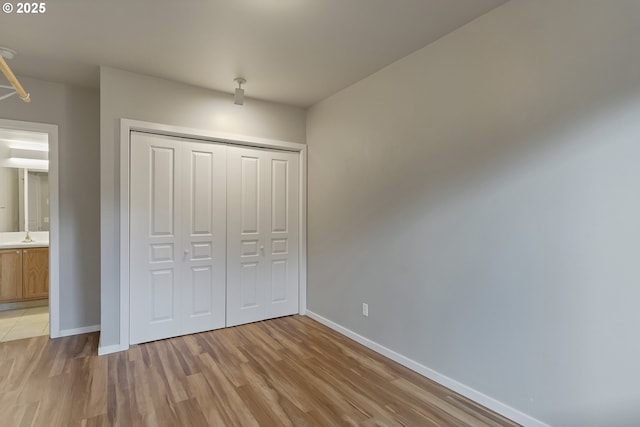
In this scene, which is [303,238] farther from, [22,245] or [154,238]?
[22,245]

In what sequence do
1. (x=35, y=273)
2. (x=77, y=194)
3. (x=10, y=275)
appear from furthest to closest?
(x=35, y=273)
(x=10, y=275)
(x=77, y=194)

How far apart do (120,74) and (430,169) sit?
2.97 m

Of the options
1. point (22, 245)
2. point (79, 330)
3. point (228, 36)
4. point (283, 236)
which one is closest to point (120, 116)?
point (228, 36)

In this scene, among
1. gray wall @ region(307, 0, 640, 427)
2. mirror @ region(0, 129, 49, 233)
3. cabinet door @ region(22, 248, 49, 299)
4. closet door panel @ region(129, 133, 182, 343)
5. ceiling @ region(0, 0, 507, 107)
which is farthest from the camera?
mirror @ region(0, 129, 49, 233)

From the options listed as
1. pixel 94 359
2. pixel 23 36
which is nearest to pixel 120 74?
pixel 23 36

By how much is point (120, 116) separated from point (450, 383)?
144 inches

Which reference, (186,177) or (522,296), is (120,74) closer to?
(186,177)

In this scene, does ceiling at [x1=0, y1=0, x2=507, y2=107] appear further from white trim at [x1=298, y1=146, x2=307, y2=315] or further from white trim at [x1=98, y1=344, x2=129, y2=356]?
white trim at [x1=98, y1=344, x2=129, y2=356]

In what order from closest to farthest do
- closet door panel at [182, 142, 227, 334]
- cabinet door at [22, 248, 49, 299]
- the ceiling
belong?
the ceiling → closet door panel at [182, 142, 227, 334] → cabinet door at [22, 248, 49, 299]

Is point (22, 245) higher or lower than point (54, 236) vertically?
lower

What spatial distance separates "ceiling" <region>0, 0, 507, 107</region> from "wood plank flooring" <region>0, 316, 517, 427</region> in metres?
2.64

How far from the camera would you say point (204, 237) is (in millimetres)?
3537

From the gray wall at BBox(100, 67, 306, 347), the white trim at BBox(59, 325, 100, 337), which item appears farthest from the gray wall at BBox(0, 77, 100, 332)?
the gray wall at BBox(100, 67, 306, 347)

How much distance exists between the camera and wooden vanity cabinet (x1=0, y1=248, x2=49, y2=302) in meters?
4.20
